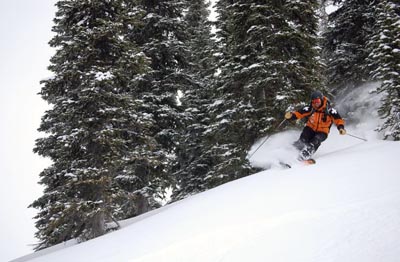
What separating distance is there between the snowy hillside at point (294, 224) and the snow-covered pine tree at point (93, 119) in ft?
11.8

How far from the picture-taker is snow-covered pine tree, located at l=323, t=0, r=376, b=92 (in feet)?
46.2

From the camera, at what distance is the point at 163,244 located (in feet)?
12.4

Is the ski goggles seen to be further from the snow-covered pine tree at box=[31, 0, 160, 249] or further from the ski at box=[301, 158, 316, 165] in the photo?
the snow-covered pine tree at box=[31, 0, 160, 249]

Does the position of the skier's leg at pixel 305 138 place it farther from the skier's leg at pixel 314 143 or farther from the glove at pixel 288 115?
the glove at pixel 288 115

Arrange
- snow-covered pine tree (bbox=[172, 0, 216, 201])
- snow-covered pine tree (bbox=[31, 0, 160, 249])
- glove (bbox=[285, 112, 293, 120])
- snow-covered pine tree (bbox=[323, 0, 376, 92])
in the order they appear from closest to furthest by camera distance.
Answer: glove (bbox=[285, 112, 293, 120]) → snow-covered pine tree (bbox=[31, 0, 160, 249]) → snow-covered pine tree (bbox=[323, 0, 376, 92]) → snow-covered pine tree (bbox=[172, 0, 216, 201])

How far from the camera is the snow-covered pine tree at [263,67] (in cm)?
1080

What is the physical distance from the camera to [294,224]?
3.34 metres

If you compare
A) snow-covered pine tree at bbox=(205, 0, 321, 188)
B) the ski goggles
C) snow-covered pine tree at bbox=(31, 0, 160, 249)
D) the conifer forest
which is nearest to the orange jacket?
the ski goggles

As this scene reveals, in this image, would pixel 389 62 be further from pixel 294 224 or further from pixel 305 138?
pixel 294 224

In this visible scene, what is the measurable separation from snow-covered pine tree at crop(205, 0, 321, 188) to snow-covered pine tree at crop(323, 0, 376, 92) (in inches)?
155

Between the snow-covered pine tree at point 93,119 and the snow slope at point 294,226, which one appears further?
the snow-covered pine tree at point 93,119

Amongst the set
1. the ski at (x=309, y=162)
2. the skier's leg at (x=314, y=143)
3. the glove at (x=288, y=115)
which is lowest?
the ski at (x=309, y=162)

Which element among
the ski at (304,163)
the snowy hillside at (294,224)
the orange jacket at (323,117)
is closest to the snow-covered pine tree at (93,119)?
the snowy hillside at (294,224)

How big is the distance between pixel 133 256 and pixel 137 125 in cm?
649
